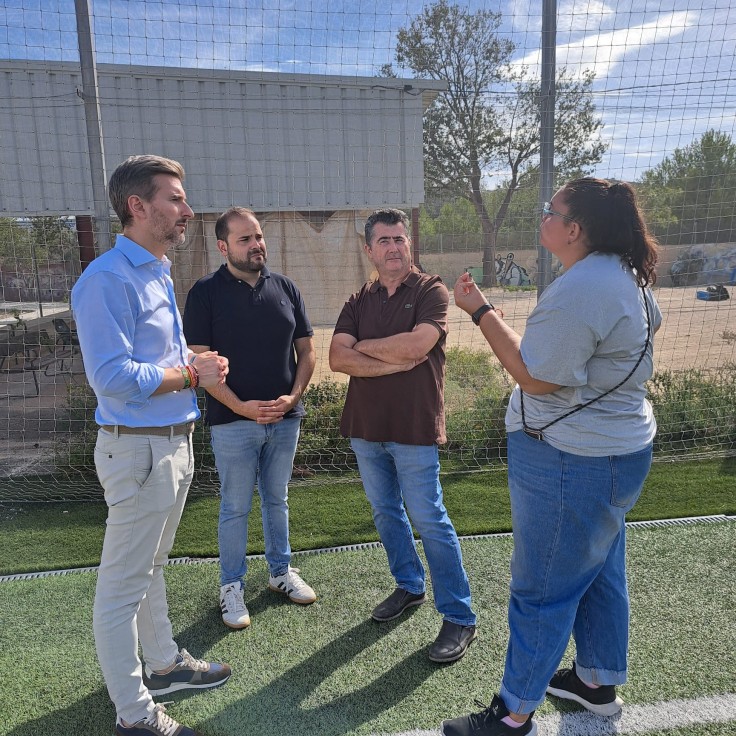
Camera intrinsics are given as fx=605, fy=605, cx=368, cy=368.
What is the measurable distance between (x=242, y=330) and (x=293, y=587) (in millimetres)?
1303

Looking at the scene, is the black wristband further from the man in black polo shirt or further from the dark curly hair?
the man in black polo shirt

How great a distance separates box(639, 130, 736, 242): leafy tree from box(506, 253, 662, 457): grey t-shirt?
383cm

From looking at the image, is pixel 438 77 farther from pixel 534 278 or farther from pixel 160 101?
A: pixel 160 101

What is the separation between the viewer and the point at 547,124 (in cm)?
459

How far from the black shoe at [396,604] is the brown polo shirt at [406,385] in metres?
0.81

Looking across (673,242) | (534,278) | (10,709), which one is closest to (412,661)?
(10,709)

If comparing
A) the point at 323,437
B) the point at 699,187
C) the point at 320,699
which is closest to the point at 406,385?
the point at 320,699

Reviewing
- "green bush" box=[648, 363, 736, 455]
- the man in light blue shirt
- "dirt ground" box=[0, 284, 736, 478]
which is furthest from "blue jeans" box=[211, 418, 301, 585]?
"green bush" box=[648, 363, 736, 455]

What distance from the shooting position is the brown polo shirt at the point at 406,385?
2562 mm

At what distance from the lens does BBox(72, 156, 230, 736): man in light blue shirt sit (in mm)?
1818

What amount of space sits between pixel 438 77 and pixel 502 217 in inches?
72.3

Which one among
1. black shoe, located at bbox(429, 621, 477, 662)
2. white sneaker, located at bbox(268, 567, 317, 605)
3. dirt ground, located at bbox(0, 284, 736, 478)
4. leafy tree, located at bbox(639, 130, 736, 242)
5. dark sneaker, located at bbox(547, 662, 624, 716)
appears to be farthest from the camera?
leafy tree, located at bbox(639, 130, 736, 242)

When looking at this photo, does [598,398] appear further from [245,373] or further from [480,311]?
[245,373]

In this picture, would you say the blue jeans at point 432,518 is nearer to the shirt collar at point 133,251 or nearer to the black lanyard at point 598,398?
the black lanyard at point 598,398
